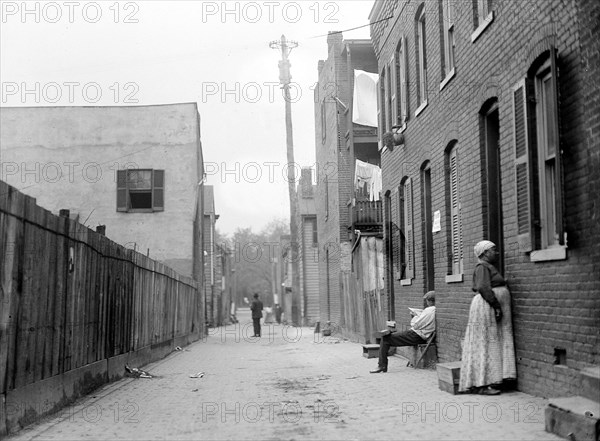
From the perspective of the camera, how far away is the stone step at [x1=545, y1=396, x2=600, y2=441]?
582 cm

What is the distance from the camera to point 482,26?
1010 centimetres

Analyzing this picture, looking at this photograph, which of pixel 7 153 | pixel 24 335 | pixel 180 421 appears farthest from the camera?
pixel 7 153

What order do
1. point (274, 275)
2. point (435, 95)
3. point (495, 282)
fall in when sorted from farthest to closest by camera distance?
point (274, 275) → point (435, 95) → point (495, 282)

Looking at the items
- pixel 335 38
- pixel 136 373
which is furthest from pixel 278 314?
pixel 136 373

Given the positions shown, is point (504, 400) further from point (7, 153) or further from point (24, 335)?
point (7, 153)

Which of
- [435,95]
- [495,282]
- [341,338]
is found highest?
[435,95]

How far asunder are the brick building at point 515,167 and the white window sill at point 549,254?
2 centimetres

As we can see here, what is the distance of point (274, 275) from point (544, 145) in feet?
253

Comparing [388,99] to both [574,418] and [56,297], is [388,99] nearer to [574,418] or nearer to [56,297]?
[56,297]

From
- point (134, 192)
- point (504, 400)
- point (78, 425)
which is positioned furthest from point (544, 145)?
point (134, 192)

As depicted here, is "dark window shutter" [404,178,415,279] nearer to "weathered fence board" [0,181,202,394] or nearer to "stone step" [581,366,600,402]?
"weathered fence board" [0,181,202,394]

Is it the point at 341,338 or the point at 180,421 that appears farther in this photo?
the point at 341,338

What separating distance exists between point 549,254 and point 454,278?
3.67 metres

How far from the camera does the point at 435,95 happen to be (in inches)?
507
